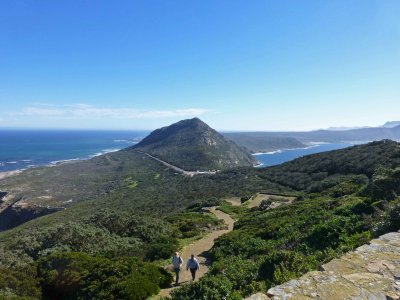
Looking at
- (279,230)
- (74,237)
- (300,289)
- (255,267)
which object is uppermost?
(300,289)

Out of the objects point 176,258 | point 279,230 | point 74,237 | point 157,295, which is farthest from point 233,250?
point 74,237

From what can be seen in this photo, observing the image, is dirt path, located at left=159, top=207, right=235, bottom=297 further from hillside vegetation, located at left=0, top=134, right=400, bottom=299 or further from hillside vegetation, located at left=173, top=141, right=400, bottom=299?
hillside vegetation, located at left=173, top=141, right=400, bottom=299

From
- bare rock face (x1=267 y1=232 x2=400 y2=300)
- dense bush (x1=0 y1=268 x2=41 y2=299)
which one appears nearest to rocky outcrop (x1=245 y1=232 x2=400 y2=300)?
bare rock face (x1=267 y1=232 x2=400 y2=300)

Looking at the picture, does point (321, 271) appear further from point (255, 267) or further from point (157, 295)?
point (157, 295)

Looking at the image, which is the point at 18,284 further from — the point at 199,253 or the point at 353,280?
the point at 353,280

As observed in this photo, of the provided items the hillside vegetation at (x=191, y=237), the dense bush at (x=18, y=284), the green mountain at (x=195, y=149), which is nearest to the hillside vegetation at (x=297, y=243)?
the hillside vegetation at (x=191, y=237)

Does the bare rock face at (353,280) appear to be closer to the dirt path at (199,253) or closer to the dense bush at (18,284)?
the dirt path at (199,253)
